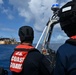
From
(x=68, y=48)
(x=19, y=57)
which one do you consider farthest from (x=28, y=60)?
(x=68, y=48)

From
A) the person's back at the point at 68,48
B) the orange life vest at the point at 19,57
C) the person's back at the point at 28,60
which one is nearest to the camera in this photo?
the person's back at the point at 68,48

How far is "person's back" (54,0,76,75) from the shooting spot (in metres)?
2.31

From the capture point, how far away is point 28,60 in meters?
4.11

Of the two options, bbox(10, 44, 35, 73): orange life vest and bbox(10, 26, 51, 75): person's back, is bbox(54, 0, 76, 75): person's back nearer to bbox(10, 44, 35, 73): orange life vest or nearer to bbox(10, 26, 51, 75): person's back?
bbox(10, 26, 51, 75): person's back

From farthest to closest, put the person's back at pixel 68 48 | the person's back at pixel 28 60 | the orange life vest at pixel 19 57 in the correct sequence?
the orange life vest at pixel 19 57 < the person's back at pixel 28 60 < the person's back at pixel 68 48

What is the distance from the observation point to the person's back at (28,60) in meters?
3.97

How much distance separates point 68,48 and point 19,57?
2.00 meters

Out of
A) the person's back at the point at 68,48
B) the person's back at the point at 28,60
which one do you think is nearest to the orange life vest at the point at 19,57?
the person's back at the point at 28,60

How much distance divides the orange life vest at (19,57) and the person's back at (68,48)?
69.3 inches

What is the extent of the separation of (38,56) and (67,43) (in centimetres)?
166

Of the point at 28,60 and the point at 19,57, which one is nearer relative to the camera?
the point at 28,60

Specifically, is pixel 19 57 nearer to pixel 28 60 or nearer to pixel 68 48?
pixel 28 60

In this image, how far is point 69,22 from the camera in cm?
A: 244

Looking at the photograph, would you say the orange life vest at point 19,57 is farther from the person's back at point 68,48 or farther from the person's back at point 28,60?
the person's back at point 68,48
